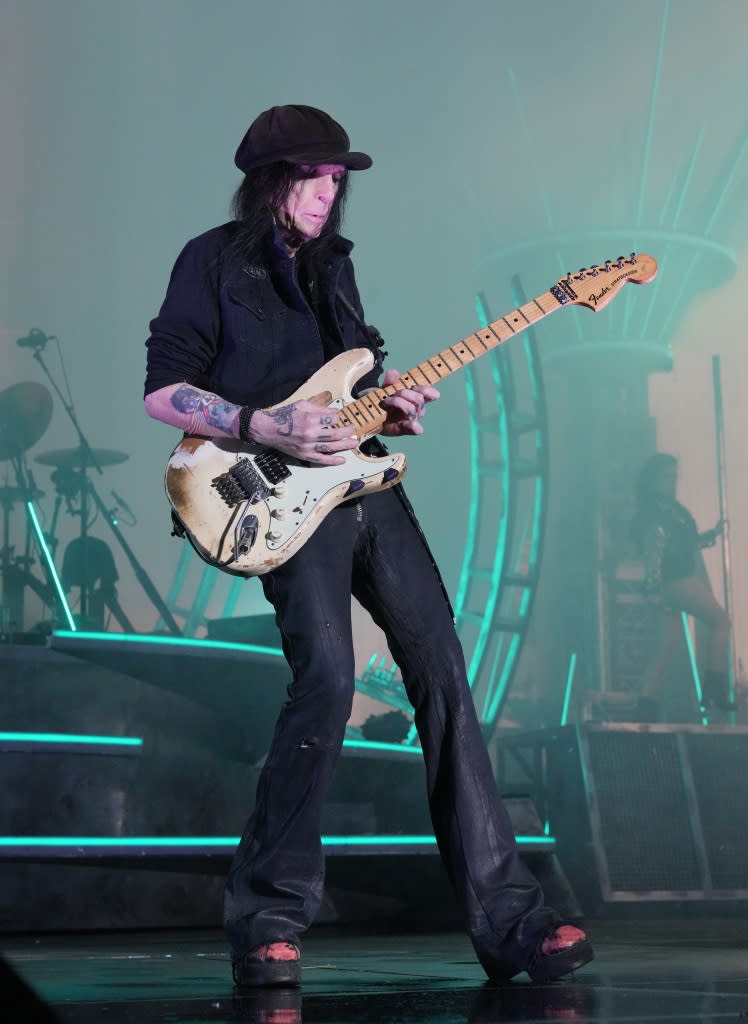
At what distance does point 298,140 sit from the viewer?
2150 millimetres

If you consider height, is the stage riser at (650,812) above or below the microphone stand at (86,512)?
below

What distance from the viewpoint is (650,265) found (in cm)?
244

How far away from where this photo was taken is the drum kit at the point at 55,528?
539 cm

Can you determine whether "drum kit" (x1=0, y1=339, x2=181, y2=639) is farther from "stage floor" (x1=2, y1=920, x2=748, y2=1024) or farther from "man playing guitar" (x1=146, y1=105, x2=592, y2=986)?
"man playing guitar" (x1=146, y1=105, x2=592, y2=986)

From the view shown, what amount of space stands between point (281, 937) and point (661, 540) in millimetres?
5435

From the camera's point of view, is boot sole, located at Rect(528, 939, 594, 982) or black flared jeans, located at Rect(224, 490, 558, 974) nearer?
boot sole, located at Rect(528, 939, 594, 982)

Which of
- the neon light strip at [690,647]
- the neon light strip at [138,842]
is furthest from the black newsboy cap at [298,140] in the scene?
the neon light strip at [690,647]

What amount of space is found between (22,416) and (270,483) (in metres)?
3.96

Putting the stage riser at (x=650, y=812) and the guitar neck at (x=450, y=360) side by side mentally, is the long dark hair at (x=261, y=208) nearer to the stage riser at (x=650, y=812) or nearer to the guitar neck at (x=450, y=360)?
the guitar neck at (x=450, y=360)

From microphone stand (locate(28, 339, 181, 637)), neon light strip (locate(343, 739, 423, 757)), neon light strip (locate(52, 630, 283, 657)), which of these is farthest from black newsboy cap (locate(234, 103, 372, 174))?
microphone stand (locate(28, 339, 181, 637))

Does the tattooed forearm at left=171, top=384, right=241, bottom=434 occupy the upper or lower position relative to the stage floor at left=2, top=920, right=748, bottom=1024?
upper

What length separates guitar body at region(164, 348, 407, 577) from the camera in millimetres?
1996

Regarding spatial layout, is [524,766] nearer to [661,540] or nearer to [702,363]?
[661,540]

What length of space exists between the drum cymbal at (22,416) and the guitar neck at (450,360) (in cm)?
388
